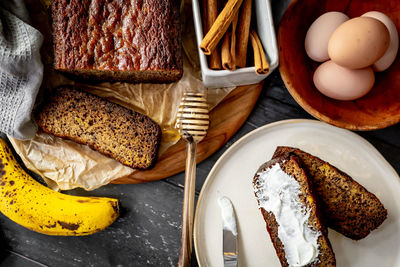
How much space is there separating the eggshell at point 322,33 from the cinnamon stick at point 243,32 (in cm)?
23

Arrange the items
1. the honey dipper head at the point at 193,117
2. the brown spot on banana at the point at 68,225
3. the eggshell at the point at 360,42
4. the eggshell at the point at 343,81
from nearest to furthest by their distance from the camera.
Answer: the eggshell at the point at 360,42 → the eggshell at the point at 343,81 → the honey dipper head at the point at 193,117 → the brown spot on banana at the point at 68,225

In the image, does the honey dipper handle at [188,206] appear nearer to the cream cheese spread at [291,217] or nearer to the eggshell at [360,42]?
the cream cheese spread at [291,217]

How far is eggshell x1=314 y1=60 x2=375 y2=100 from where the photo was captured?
4.08 ft

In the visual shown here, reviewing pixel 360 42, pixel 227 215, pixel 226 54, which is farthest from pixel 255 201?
pixel 360 42

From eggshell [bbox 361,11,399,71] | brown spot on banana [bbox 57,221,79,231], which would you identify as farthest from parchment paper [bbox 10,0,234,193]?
eggshell [bbox 361,11,399,71]

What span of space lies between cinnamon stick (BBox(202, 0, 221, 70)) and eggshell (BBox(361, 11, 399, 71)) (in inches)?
21.7

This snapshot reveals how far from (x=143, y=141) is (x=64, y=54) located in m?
0.44

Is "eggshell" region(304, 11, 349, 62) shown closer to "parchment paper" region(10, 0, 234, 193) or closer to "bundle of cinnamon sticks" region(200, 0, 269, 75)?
"bundle of cinnamon sticks" region(200, 0, 269, 75)

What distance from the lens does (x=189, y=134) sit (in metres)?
1.37

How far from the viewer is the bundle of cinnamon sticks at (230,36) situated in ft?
4.05

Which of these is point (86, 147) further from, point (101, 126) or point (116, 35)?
point (116, 35)

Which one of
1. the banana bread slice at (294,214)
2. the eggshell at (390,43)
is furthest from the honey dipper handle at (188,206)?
the eggshell at (390,43)

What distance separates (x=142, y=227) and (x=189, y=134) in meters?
0.51

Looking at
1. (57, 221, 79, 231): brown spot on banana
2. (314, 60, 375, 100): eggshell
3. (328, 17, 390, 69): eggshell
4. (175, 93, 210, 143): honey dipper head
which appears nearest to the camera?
(328, 17, 390, 69): eggshell
